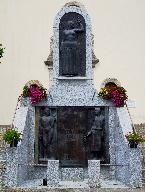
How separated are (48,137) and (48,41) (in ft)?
35.1

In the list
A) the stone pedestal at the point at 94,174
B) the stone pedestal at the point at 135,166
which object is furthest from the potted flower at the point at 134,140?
the stone pedestal at the point at 94,174

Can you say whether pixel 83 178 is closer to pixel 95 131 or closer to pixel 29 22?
pixel 95 131

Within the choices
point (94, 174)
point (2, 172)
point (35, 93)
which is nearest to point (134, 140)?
point (94, 174)

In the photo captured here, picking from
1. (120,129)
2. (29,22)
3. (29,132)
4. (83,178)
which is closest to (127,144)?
(120,129)

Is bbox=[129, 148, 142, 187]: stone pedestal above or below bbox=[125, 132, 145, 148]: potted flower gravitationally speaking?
below

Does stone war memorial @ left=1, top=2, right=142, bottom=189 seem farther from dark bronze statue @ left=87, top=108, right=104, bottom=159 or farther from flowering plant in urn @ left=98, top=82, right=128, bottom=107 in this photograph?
flowering plant in urn @ left=98, top=82, right=128, bottom=107

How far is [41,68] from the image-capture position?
2392 centimetres

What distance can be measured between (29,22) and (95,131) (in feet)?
38.0

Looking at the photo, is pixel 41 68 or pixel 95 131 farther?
pixel 41 68

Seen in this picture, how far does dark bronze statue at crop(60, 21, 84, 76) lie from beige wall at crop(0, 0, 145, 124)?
29.1 ft

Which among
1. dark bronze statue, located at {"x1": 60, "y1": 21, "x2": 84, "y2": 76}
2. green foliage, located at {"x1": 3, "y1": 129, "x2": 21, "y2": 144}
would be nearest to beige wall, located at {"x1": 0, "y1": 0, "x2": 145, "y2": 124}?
dark bronze statue, located at {"x1": 60, "y1": 21, "x2": 84, "y2": 76}

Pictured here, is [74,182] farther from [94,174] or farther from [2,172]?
[2,172]

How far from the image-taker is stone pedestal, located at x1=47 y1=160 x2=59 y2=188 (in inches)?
488

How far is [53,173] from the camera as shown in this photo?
12430 millimetres
